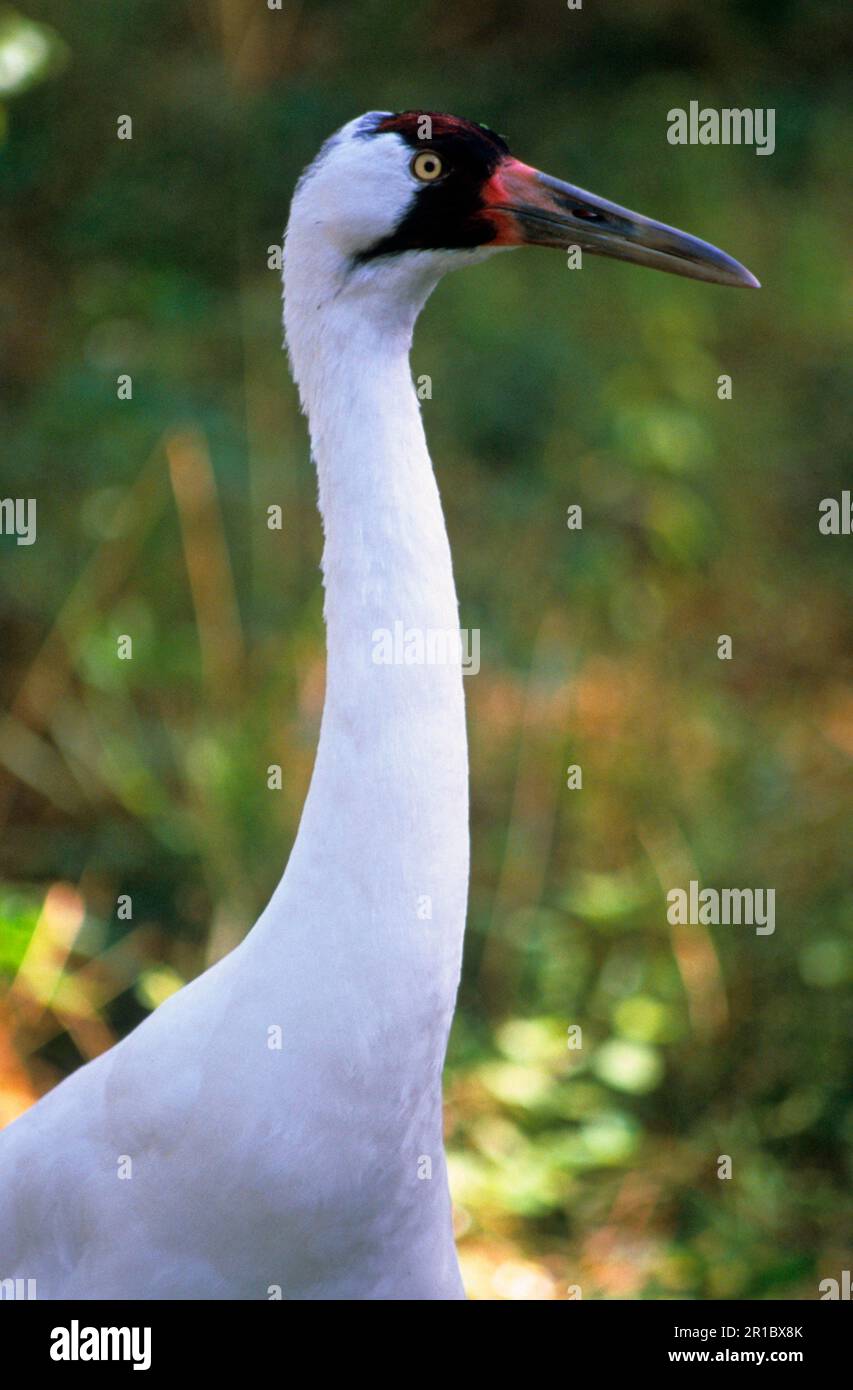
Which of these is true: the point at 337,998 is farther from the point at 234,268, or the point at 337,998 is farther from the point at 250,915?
the point at 234,268

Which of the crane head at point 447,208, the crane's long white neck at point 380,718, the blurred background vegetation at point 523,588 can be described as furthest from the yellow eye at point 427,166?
the blurred background vegetation at point 523,588

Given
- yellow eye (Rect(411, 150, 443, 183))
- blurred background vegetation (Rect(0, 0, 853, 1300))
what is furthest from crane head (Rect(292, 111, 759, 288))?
blurred background vegetation (Rect(0, 0, 853, 1300))

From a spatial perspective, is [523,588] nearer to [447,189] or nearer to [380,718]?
[447,189]

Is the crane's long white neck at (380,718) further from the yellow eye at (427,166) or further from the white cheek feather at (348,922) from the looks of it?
the yellow eye at (427,166)

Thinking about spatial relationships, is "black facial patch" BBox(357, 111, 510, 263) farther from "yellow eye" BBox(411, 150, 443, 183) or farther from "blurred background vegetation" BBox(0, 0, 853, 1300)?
"blurred background vegetation" BBox(0, 0, 853, 1300)

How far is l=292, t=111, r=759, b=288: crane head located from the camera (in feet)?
6.98

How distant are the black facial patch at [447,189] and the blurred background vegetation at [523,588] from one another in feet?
2.70

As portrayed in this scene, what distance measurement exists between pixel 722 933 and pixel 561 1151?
2.26 feet

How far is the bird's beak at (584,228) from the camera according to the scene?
222cm

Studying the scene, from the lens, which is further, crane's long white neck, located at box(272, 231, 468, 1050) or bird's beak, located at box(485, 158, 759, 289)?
bird's beak, located at box(485, 158, 759, 289)

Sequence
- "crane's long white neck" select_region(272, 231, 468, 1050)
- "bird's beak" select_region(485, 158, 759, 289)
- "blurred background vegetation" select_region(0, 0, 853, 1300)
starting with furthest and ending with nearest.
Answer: "blurred background vegetation" select_region(0, 0, 853, 1300), "bird's beak" select_region(485, 158, 759, 289), "crane's long white neck" select_region(272, 231, 468, 1050)

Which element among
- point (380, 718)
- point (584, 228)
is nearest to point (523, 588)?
point (584, 228)

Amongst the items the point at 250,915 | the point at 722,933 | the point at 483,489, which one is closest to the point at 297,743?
the point at 250,915
